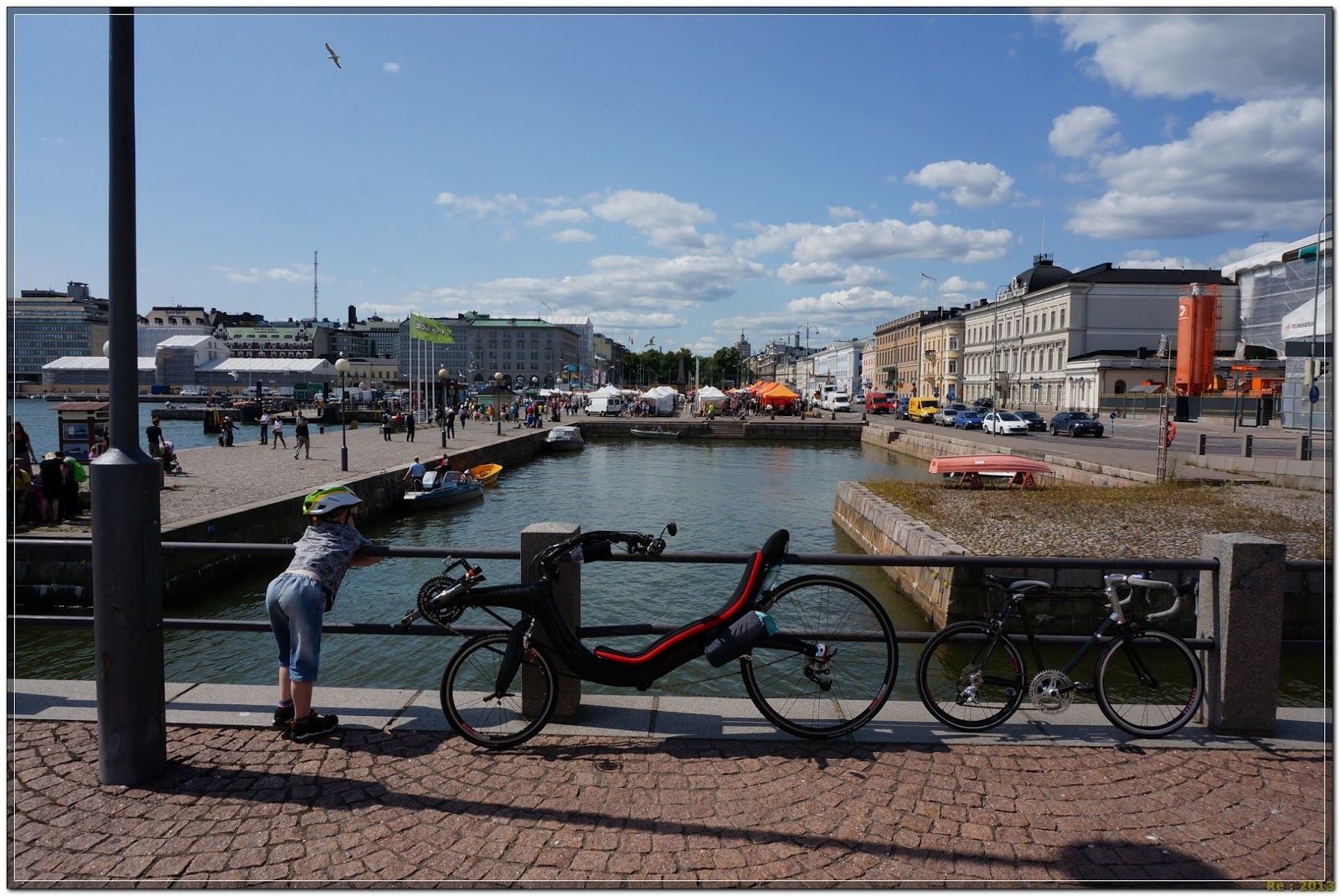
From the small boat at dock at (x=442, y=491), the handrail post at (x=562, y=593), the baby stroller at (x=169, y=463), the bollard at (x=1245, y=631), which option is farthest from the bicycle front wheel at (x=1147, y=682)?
the baby stroller at (x=169, y=463)

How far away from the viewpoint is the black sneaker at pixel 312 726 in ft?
15.7

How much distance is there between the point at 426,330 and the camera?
5216 centimetres

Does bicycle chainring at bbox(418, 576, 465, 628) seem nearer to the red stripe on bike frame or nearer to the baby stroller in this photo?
the red stripe on bike frame

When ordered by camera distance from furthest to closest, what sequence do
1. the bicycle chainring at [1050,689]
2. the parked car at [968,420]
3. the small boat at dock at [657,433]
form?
the small boat at dock at [657,433] → the parked car at [968,420] → the bicycle chainring at [1050,689]

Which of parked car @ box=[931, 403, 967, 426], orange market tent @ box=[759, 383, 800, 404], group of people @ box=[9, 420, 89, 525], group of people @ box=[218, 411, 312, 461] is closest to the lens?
group of people @ box=[9, 420, 89, 525]

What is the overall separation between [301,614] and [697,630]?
7.24 ft

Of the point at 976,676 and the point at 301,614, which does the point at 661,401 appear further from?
the point at 301,614

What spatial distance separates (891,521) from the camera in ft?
54.5

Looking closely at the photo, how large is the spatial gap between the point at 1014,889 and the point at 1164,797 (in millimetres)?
1323

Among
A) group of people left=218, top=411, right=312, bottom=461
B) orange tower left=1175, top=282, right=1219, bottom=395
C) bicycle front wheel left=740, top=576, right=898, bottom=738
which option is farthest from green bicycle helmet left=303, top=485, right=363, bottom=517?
orange tower left=1175, top=282, right=1219, bottom=395

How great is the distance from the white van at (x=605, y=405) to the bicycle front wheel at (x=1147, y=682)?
73.4 metres

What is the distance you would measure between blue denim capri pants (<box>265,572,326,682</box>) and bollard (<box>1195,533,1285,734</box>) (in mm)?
5272

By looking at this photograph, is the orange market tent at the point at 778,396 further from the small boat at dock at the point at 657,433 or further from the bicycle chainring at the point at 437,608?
the bicycle chainring at the point at 437,608

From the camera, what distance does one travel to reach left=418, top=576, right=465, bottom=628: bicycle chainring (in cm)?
477
